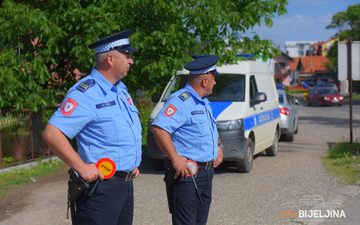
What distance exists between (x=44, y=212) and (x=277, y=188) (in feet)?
11.7

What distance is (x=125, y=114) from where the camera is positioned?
9.64 ft

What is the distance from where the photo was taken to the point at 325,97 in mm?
33781

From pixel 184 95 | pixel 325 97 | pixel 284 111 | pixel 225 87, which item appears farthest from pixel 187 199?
pixel 325 97

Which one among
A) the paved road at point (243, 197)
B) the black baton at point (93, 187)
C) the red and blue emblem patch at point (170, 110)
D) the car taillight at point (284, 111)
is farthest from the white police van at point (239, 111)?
the black baton at point (93, 187)

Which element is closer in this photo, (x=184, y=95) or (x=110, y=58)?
(x=110, y=58)

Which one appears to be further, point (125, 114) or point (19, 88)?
point (19, 88)

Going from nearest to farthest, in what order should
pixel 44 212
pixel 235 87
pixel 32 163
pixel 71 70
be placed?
pixel 44 212 → pixel 235 87 → pixel 32 163 → pixel 71 70

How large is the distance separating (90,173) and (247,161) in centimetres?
595

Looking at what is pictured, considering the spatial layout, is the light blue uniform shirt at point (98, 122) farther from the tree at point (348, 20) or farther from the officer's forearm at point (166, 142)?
the tree at point (348, 20)

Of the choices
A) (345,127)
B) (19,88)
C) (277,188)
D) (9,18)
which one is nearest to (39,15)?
(9,18)

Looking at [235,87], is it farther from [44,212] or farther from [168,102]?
[168,102]

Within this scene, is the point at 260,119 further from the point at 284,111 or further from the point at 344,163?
the point at 284,111

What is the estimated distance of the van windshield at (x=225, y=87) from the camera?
8391 mm

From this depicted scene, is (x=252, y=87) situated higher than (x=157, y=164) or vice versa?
(x=252, y=87)
